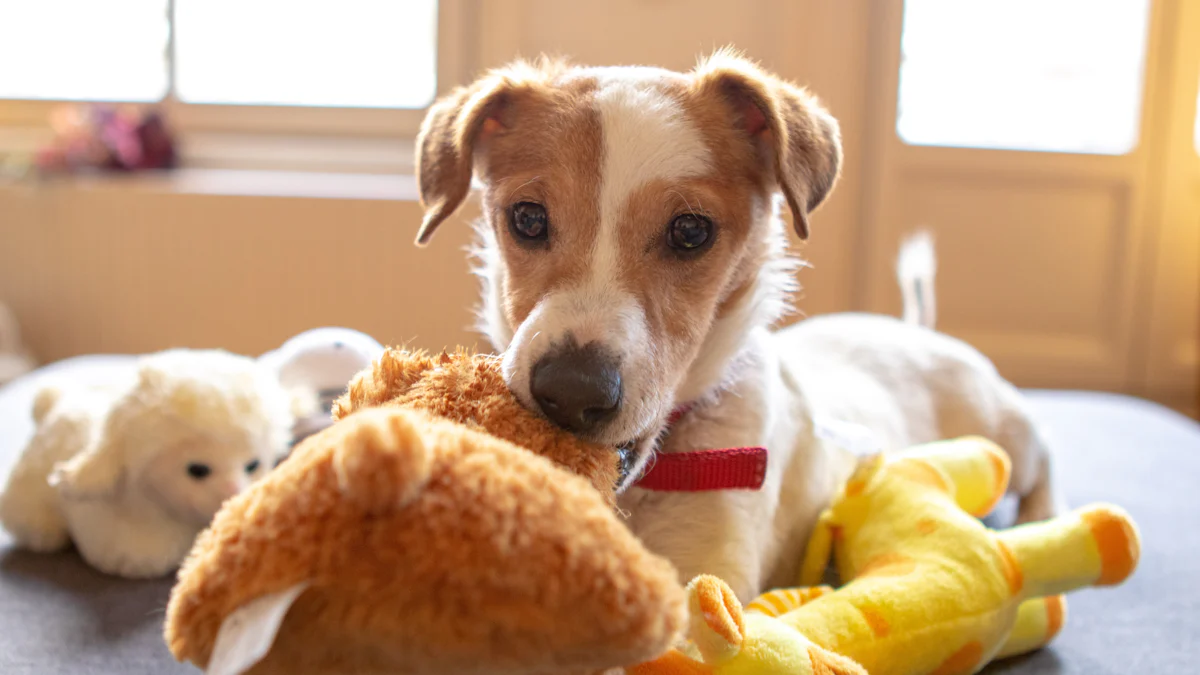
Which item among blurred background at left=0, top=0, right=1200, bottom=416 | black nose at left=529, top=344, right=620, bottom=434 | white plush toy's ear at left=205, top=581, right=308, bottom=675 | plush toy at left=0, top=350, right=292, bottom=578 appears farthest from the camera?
blurred background at left=0, top=0, right=1200, bottom=416

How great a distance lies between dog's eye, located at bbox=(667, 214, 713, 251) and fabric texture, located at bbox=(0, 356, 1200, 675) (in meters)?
0.71

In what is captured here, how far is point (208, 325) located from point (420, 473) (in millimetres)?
3350

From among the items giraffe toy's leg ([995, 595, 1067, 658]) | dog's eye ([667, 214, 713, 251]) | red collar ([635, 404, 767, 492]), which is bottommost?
giraffe toy's leg ([995, 595, 1067, 658])

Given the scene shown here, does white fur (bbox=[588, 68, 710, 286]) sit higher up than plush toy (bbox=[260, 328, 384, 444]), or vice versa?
white fur (bbox=[588, 68, 710, 286])

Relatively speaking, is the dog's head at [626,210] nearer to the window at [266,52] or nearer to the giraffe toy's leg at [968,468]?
the giraffe toy's leg at [968,468]

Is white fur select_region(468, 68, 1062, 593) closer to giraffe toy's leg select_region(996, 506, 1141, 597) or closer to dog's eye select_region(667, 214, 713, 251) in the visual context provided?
dog's eye select_region(667, 214, 713, 251)

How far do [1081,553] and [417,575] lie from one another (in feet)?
2.95

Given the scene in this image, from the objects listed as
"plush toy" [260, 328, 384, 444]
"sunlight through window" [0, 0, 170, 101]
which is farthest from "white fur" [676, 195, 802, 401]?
"sunlight through window" [0, 0, 170, 101]

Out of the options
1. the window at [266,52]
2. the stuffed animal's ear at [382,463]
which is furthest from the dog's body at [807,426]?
the window at [266,52]

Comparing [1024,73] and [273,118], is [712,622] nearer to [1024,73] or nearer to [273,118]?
[273,118]

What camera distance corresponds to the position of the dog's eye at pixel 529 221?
1295 millimetres

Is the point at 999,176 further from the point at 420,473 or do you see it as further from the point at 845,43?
the point at 420,473

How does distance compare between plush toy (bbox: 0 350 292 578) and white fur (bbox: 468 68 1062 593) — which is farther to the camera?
plush toy (bbox: 0 350 292 578)

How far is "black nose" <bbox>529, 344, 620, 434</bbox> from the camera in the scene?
Result: 100cm
